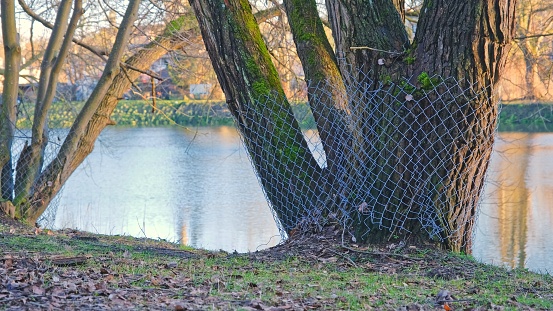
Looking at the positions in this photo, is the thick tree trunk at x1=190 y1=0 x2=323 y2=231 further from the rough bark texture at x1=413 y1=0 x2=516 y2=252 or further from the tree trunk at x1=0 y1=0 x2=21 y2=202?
the tree trunk at x1=0 y1=0 x2=21 y2=202

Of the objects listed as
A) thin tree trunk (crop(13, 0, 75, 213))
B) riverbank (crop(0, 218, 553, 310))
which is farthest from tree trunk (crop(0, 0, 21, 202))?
riverbank (crop(0, 218, 553, 310))

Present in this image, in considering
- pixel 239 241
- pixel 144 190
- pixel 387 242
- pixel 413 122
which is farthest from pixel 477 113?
pixel 144 190

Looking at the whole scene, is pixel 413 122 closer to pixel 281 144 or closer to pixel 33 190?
pixel 281 144

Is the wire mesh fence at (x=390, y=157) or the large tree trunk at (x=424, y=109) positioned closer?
the large tree trunk at (x=424, y=109)

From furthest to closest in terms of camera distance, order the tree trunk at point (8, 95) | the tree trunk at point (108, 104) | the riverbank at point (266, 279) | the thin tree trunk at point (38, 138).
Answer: the tree trunk at point (108, 104) < the thin tree trunk at point (38, 138) < the tree trunk at point (8, 95) < the riverbank at point (266, 279)

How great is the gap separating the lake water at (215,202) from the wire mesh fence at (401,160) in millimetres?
3217

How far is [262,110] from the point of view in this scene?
6441 millimetres

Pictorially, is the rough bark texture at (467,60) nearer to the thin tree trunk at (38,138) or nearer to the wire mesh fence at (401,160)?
the wire mesh fence at (401,160)

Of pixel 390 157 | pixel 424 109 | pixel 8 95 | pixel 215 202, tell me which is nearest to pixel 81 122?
pixel 8 95

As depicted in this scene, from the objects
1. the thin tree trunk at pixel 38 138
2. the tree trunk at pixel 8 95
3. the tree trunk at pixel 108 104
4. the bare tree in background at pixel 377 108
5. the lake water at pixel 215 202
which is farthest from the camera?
the lake water at pixel 215 202

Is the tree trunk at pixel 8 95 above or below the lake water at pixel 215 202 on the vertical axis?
above

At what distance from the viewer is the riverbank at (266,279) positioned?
379 centimetres

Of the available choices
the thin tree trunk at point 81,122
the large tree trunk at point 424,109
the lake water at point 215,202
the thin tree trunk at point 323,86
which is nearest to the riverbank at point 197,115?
the lake water at point 215,202

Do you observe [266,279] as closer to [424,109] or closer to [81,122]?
[424,109]
